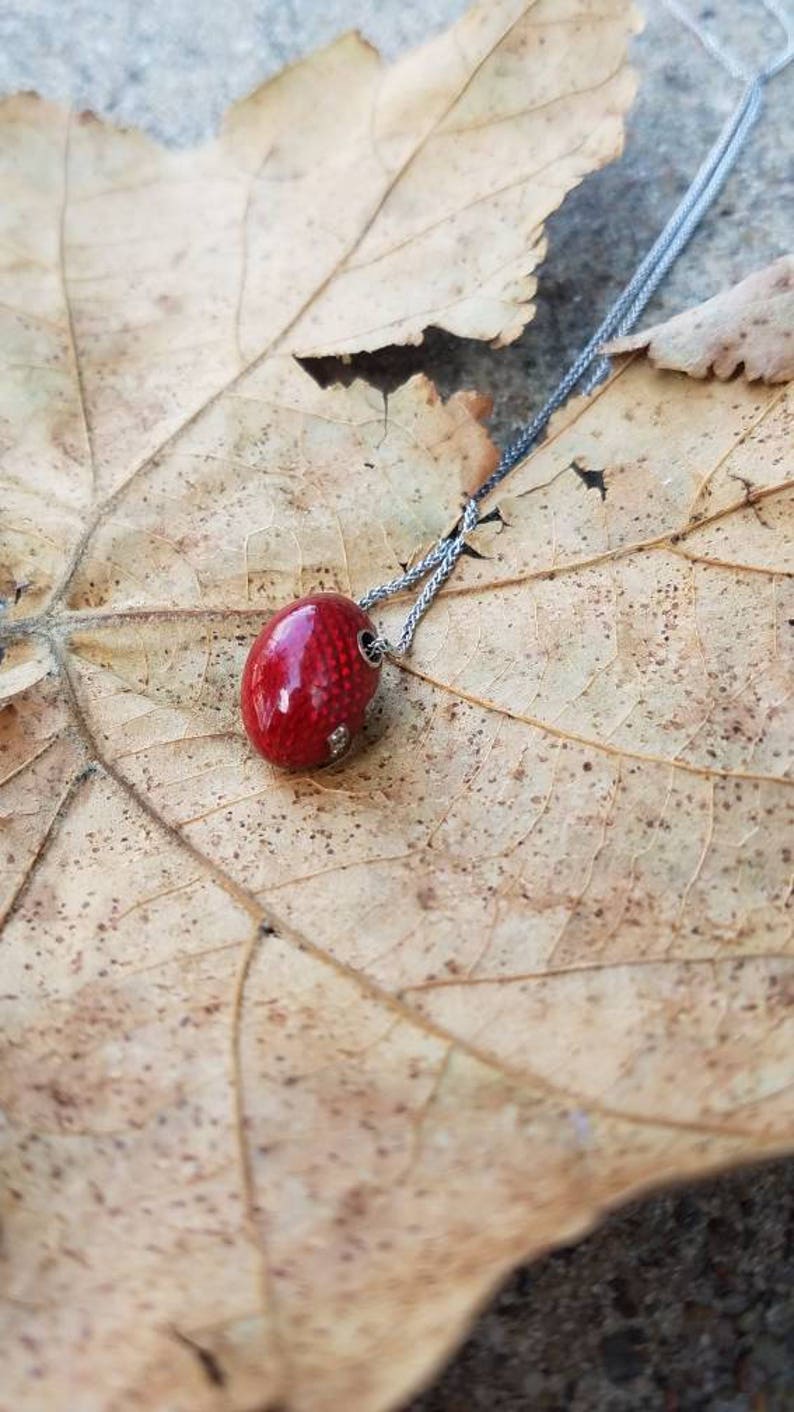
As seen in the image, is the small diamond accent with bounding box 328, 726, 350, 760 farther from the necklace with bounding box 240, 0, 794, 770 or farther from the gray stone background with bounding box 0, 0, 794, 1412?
the gray stone background with bounding box 0, 0, 794, 1412

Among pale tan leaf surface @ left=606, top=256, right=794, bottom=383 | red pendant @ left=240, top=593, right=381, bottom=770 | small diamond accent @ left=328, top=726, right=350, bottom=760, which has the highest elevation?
pale tan leaf surface @ left=606, top=256, right=794, bottom=383

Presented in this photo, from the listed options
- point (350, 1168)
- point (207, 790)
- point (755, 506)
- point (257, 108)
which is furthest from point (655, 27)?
point (350, 1168)

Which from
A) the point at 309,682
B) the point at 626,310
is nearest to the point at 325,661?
the point at 309,682

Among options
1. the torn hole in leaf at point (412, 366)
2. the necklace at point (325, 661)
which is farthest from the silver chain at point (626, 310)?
the torn hole in leaf at point (412, 366)

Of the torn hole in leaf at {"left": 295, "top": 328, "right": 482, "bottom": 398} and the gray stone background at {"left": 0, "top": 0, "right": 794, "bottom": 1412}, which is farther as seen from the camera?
the torn hole in leaf at {"left": 295, "top": 328, "right": 482, "bottom": 398}

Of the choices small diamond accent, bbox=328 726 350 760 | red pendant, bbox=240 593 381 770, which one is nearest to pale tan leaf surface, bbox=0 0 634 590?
red pendant, bbox=240 593 381 770

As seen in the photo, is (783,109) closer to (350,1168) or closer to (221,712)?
(221,712)

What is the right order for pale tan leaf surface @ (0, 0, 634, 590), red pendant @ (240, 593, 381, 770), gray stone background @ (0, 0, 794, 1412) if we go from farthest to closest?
pale tan leaf surface @ (0, 0, 634, 590), red pendant @ (240, 593, 381, 770), gray stone background @ (0, 0, 794, 1412)
